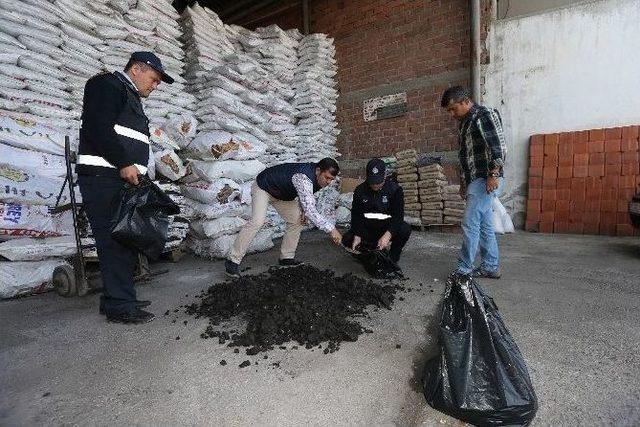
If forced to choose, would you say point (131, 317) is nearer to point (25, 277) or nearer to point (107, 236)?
point (107, 236)

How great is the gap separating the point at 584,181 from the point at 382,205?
11.4ft

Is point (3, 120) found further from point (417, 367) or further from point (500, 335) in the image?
point (500, 335)

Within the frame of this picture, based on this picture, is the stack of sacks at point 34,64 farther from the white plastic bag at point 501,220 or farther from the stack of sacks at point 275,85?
the white plastic bag at point 501,220

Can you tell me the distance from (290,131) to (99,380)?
4652 millimetres

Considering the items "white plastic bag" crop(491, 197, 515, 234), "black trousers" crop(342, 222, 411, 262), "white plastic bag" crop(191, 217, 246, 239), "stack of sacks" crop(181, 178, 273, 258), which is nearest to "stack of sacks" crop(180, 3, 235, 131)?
"stack of sacks" crop(181, 178, 273, 258)

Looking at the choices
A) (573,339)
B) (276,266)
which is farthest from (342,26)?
(573,339)

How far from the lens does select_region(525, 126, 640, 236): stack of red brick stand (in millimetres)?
4777

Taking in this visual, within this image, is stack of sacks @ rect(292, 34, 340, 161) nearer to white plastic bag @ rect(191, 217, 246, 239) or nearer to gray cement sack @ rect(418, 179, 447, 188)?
gray cement sack @ rect(418, 179, 447, 188)

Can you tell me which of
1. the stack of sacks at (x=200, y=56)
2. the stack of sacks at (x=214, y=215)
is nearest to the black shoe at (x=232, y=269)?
the stack of sacks at (x=214, y=215)

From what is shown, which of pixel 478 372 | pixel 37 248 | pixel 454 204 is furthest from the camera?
pixel 454 204

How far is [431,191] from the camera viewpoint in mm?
5473

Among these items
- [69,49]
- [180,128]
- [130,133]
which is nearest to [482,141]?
[130,133]

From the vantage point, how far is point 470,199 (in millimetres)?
3072

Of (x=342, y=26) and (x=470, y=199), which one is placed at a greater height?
(x=342, y=26)
